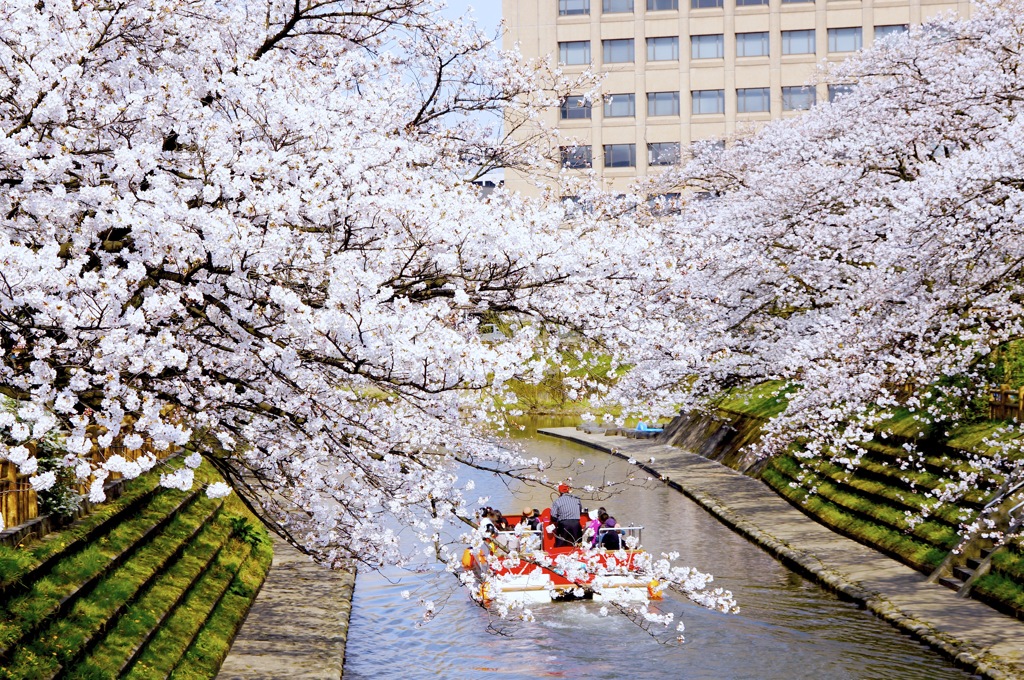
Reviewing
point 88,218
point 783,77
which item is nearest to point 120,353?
point 88,218

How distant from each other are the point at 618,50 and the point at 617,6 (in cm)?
328

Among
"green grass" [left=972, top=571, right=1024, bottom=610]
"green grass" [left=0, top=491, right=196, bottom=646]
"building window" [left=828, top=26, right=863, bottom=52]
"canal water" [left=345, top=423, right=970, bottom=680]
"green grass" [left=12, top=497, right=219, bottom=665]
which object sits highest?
"building window" [left=828, top=26, right=863, bottom=52]

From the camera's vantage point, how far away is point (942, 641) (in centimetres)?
1598

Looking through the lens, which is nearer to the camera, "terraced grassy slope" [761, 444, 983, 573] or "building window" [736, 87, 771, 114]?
"terraced grassy slope" [761, 444, 983, 573]

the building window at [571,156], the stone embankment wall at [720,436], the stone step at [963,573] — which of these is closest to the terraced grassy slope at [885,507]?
the stone step at [963,573]

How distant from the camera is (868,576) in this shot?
20.7m

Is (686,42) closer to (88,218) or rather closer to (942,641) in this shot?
(942,641)

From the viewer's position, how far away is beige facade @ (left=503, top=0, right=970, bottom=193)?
81.8 metres

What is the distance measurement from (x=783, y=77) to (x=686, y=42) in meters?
7.80

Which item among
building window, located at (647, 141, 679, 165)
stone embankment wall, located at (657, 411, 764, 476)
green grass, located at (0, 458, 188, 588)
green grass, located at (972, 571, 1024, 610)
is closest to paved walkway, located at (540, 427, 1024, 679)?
green grass, located at (972, 571, 1024, 610)

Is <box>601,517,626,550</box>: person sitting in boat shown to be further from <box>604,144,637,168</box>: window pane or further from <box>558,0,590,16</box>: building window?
<box>558,0,590,16</box>: building window

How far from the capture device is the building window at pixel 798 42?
8212 centimetres

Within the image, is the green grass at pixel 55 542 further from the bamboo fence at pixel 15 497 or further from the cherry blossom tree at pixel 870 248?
the cherry blossom tree at pixel 870 248

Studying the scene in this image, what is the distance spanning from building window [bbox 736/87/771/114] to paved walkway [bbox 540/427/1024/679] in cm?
5078
